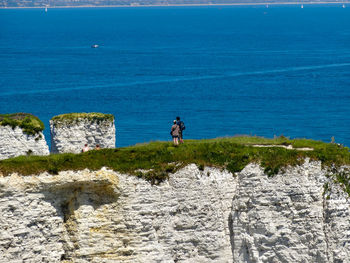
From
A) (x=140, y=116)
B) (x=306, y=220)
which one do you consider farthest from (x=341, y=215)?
(x=140, y=116)

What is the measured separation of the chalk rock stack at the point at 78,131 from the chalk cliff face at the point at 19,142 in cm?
87

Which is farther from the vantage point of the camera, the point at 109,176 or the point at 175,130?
the point at 175,130

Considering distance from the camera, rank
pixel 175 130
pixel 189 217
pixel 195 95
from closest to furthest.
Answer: pixel 189 217 < pixel 175 130 < pixel 195 95

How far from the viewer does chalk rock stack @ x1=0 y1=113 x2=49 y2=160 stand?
49.0m

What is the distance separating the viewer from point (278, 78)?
173 meters

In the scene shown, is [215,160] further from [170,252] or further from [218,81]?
[218,81]

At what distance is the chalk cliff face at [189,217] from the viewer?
32719 millimetres

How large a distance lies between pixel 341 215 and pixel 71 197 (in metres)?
11.8

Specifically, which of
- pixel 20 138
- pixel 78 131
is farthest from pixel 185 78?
pixel 20 138

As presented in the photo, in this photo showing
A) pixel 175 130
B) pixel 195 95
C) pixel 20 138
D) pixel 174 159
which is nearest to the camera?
pixel 174 159

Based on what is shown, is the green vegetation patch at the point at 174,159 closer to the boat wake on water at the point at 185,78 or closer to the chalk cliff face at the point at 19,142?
the chalk cliff face at the point at 19,142

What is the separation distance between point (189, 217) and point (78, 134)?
16.9 m

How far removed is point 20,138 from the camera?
49281 millimetres

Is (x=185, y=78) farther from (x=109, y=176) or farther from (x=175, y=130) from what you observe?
(x=109, y=176)
